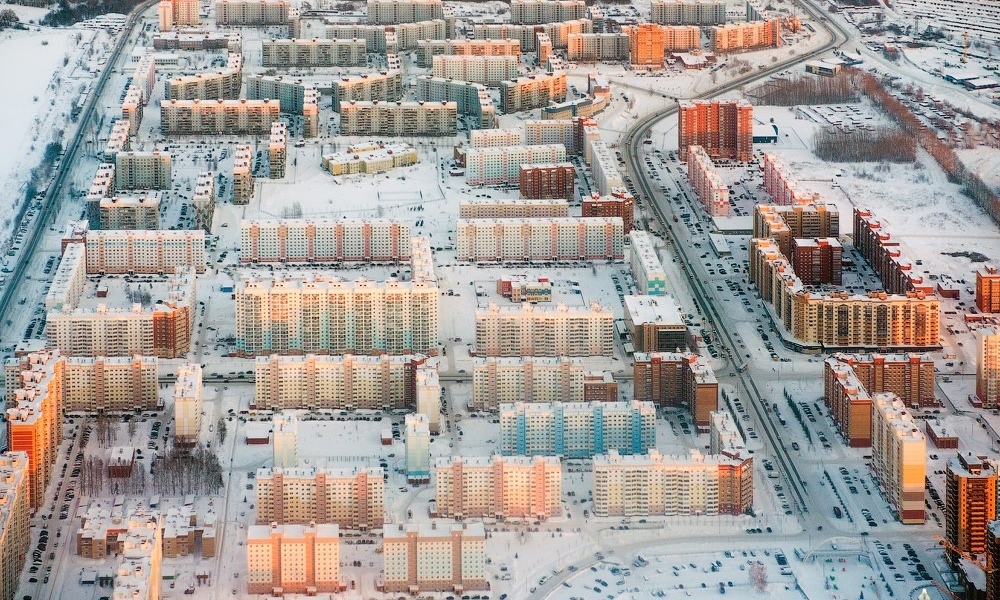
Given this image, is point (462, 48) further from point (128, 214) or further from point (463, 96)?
point (128, 214)

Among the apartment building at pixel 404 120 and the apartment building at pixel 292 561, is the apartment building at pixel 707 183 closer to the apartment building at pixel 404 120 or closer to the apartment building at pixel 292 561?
the apartment building at pixel 404 120

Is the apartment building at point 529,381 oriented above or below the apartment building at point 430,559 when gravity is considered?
above

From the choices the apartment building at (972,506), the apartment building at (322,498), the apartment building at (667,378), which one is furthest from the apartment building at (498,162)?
the apartment building at (972,506)

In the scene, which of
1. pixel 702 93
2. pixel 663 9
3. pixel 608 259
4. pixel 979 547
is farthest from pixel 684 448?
pixel 663 9

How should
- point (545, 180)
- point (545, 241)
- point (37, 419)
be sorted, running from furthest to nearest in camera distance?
point (545, 180) < point (545, 241) < point (37, 419)

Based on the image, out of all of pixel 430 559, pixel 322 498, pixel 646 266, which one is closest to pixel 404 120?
pixel 646 266

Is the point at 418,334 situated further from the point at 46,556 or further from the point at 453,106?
the point at 453,106
